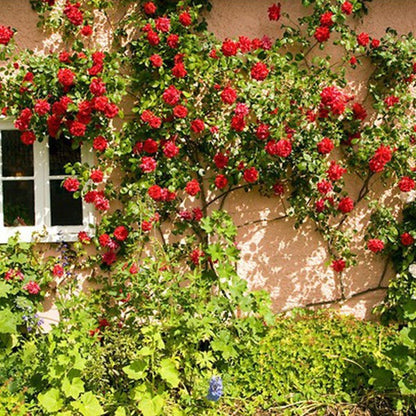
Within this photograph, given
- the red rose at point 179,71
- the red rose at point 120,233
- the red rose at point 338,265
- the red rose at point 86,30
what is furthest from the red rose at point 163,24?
the red rose at point 338,265

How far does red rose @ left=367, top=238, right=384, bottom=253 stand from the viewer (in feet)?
14.8

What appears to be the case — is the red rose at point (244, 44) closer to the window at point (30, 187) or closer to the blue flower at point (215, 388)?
the window at point (30, 187)

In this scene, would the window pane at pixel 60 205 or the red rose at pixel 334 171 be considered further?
the window pane at pixel 60 205

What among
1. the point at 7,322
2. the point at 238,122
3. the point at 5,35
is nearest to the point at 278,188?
the point at 238,122

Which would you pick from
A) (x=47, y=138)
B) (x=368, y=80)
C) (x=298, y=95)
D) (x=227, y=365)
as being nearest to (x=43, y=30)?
(x=47, y=138)

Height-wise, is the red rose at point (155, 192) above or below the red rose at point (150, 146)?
below

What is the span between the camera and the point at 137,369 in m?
3.24

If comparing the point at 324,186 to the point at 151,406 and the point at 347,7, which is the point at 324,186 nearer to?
the point at 347,7

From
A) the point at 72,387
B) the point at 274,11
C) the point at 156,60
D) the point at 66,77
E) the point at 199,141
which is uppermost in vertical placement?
the point at 274,11

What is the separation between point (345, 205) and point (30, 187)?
2.69 metres

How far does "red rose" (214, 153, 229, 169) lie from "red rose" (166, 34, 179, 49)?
949 mm

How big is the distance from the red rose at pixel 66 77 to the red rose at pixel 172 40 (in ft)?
2.64

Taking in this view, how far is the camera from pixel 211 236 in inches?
184

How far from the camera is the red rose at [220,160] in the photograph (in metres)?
4.47
